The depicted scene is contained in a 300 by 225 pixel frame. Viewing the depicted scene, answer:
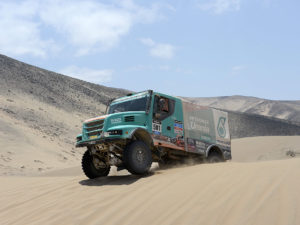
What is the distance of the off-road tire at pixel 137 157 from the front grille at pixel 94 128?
1.00 m

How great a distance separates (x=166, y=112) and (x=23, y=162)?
1303 cm

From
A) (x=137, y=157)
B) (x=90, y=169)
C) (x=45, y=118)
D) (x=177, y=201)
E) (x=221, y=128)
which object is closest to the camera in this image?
(x=177, y=201)

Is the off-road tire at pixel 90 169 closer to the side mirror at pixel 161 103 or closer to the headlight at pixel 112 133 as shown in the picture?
the headlight at pixel 112 133

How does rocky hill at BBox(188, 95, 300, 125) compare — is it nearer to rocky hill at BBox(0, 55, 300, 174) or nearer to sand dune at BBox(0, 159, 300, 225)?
rocky hill at BBox(0, 55, 300, 174)

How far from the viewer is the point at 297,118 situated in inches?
4082

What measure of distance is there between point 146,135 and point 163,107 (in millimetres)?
1190

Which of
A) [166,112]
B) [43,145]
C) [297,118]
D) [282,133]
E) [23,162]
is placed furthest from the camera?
[297,118]

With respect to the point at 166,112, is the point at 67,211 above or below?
below

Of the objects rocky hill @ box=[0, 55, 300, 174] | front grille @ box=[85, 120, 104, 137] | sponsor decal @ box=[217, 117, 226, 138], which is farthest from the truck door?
rocky hill @ box=[0, 55, 300, 174]

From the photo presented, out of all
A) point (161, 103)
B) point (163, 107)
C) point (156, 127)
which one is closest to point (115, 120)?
point (156, 127)

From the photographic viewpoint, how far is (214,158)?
12.2 m

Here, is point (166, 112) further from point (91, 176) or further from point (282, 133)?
point (282, 133)

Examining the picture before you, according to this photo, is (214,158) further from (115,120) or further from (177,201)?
(177,201)

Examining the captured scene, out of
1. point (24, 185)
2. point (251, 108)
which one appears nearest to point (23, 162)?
point (24, 185)
